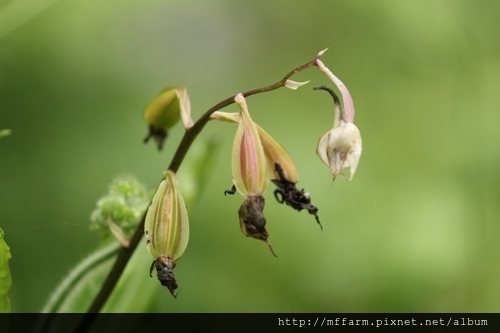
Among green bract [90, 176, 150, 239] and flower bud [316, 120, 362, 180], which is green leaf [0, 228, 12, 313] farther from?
flower bud [316, 120, 362, 180]

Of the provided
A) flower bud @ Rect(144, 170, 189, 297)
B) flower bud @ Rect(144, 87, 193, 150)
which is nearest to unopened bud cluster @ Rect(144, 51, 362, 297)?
flower bud @ Rect(144, 170, 189, 297)

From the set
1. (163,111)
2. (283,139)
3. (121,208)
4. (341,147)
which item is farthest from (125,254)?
(283,139)

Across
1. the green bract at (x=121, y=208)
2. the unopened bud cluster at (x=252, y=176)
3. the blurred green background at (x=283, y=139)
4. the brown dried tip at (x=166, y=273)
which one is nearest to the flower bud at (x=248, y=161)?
the unopened bud cluster at (x=252, y=176)

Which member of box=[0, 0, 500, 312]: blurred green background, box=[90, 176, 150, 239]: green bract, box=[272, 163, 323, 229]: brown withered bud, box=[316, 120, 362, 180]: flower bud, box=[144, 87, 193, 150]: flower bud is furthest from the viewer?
box=[0, 0, 500, 312]: blurred green background

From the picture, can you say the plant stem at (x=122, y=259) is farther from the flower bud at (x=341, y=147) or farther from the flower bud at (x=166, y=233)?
the flower bud at (x=341, y=147)

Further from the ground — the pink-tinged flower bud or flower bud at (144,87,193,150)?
flower bud at (144,87,193,150)

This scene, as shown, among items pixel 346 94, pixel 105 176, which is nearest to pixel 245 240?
pixel 105 176

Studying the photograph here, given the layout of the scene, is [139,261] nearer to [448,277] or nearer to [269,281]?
[269,281]
